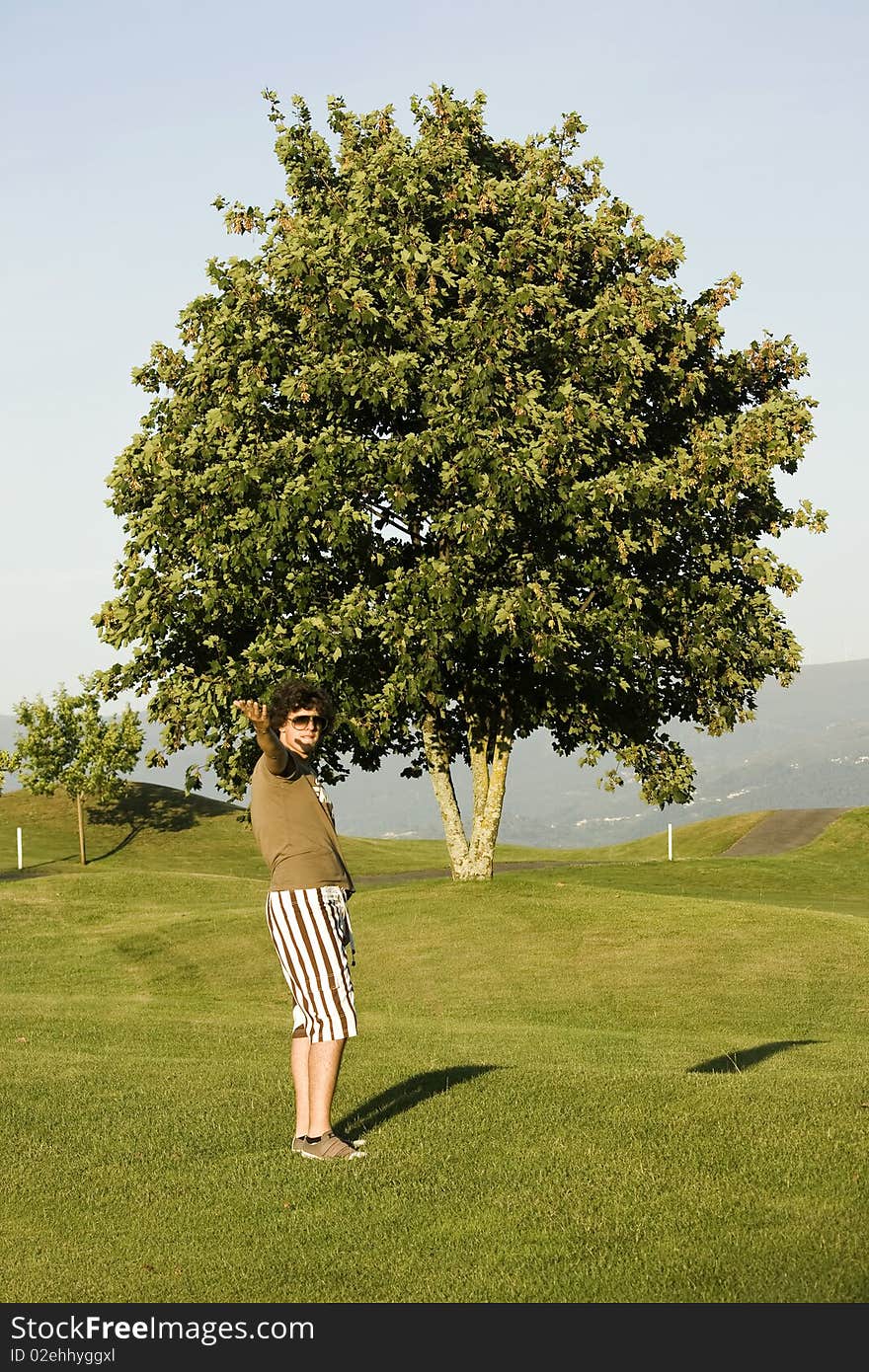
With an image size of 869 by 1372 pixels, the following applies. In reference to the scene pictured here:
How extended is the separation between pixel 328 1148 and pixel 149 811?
62.9 meters

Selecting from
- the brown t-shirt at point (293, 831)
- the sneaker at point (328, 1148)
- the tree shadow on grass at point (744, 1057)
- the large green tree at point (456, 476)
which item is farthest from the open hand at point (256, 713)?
the large green tree at point (456, 476)

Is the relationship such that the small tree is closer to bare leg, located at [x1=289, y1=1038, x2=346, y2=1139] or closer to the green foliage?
the green foliage

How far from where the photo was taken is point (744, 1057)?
1417 cm

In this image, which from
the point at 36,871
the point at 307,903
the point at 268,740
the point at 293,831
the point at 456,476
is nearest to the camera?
the point at 268,740

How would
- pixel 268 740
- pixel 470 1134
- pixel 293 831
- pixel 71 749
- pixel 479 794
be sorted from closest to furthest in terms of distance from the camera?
pixel 268 740, pixel 293 831, pixel 470 1134, pixel 479 794, pixel 71 749

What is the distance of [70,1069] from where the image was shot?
41.8 ft

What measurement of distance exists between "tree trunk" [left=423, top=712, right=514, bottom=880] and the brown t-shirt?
872 inches

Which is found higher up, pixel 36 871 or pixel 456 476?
pixel 456 476

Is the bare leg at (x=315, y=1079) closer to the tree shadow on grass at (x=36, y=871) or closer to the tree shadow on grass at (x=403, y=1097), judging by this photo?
the tree shadow on grass at (x=403, y=1097)

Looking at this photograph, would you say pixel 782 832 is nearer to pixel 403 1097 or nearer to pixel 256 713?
pixel 403 1097

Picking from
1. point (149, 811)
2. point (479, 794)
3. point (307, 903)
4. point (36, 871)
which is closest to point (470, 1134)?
point (307, 903)
